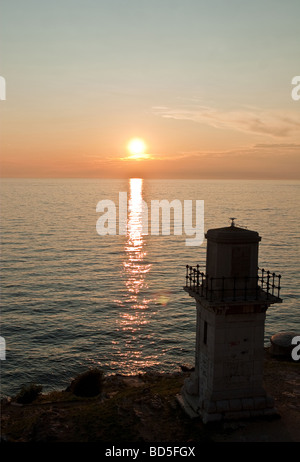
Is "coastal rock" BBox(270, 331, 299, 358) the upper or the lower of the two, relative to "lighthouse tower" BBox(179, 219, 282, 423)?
lower

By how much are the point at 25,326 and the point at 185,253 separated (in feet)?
149

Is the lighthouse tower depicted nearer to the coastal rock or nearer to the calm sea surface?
the coastal rock

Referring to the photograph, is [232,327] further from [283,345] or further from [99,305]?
[99,305]

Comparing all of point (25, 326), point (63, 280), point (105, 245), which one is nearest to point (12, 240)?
point (105, 245)

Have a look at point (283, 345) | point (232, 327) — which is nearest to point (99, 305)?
point (283, 345)

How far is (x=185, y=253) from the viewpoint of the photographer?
3329 inches

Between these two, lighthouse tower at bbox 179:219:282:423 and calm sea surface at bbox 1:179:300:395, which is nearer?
lighthouse tower at bbox 179:219:282:423

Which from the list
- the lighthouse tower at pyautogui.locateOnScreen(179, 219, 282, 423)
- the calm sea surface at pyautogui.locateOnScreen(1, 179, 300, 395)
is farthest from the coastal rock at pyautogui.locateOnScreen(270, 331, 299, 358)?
the lighthouse tower at pyautogui.locateOnScreen(179, 219, 282, 423)

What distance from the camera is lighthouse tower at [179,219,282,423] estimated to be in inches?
805

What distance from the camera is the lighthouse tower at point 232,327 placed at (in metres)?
20.4

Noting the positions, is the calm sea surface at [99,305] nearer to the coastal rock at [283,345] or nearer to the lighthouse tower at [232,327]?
the coastal rock at [283,345]

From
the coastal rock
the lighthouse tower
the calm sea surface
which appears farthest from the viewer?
the calm sea surface

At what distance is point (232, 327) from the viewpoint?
20766mm
